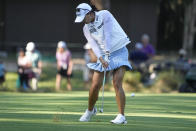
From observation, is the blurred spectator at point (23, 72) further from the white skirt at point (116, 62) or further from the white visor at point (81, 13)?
the white visor at point (81, 13)

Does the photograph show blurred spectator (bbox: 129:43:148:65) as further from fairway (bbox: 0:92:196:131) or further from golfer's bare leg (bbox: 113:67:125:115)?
golfer's bare leg (bbox: 113:67:125:115)

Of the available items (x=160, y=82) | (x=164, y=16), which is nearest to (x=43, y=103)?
(x=160, y=82)

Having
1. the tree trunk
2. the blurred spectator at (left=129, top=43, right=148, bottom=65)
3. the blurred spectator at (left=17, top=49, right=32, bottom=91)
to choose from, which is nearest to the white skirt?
the blurred spectator at (left=17, top=49, right=32, bottom=91)

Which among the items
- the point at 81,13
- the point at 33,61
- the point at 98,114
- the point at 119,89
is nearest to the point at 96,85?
the point at 119,89

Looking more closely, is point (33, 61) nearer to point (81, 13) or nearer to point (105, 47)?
point (105, 47)

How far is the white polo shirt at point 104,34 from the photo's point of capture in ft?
32.0

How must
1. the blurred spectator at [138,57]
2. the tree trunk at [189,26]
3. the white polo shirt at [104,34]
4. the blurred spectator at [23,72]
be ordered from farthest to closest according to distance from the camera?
the tree trunk at [189,26], the blurred spectator at [138,57], the blurred spectator at [23,72], the white polo shirt at [104,34]

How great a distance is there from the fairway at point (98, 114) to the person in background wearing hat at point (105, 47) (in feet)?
1.38

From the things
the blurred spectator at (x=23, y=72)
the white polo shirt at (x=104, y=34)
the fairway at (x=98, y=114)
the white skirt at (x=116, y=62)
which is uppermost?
the white polo shirt at (x=104, y=34)

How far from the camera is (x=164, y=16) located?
131 feet

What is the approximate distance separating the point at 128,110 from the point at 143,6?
24.5 metres

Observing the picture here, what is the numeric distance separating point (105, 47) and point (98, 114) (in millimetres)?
1689

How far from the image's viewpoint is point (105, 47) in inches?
386

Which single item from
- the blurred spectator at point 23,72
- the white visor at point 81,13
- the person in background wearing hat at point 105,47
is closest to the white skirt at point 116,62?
the person in background wearing hat at point 105,47
